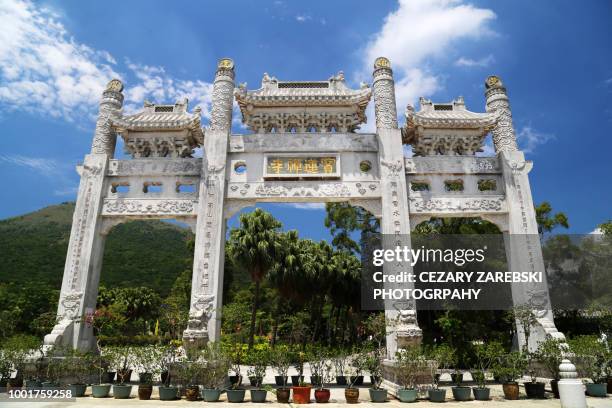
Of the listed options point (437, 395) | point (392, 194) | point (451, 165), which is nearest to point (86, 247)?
point (392, 194)

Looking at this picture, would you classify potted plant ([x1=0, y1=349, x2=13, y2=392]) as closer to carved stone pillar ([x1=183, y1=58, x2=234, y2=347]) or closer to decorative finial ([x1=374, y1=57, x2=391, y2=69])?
carved stone pillar ([x1=183, y1=58, x2=234, y2=347])

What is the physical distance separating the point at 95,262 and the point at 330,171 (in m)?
7.63

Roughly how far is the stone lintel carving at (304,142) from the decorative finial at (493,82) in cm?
477

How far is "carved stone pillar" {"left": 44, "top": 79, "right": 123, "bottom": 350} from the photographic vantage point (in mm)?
11169

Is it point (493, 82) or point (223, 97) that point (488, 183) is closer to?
point (493, 82)

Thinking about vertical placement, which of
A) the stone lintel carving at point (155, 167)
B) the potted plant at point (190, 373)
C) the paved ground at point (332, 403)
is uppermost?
the stone lintel carving at point (155, 167)

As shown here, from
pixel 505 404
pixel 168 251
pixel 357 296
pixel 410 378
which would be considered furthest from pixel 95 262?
pixel 168 251

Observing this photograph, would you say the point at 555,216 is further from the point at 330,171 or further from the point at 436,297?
the point at 330,171

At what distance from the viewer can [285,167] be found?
41.4 feet

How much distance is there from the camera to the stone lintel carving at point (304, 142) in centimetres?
1278

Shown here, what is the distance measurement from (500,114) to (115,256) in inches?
1781

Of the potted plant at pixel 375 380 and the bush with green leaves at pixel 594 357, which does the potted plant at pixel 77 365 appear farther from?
the bush with green leaves at pixel 594 357

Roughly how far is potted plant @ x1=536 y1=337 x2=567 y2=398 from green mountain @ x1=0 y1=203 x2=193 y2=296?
2196 cm

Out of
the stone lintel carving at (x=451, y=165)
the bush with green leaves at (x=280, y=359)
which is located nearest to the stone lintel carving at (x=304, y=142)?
the stone lintel carving at (x=451, y=165)
